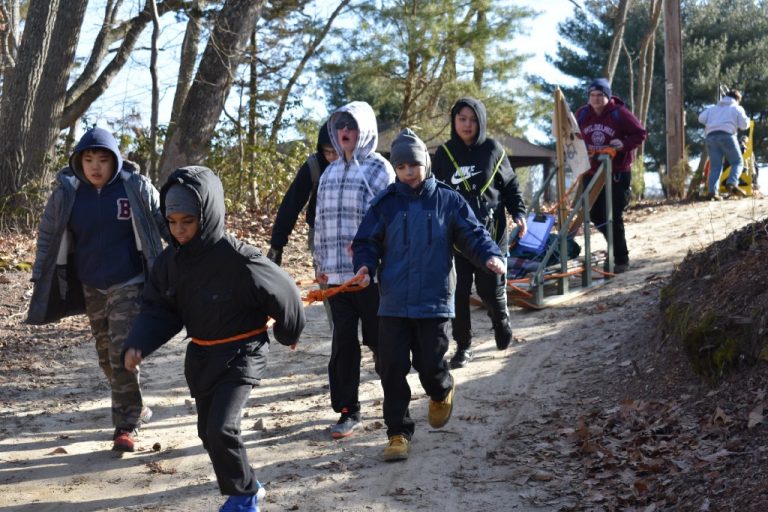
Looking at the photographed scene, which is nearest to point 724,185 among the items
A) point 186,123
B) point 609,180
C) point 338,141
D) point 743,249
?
point 609,180

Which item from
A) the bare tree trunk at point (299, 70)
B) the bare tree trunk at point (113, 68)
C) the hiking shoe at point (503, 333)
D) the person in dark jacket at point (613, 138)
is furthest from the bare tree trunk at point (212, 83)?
the hiking shoe at point (503, 333)

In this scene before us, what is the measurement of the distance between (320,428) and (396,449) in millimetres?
971

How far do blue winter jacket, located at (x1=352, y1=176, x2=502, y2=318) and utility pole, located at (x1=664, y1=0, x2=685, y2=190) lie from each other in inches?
574

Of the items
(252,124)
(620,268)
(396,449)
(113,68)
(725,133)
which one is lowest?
(396,449)

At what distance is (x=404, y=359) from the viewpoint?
600 centimetres

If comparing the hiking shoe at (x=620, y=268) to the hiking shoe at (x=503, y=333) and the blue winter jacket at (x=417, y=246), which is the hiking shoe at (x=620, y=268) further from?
the blue winter jacket at (x=417, y=246)

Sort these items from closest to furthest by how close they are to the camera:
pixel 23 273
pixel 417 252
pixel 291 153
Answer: pixel 417 252
pixel 23 273
pixel 291 153

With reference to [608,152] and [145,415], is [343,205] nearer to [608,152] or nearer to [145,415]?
[145,415]

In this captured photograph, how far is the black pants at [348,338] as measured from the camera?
21.3ft

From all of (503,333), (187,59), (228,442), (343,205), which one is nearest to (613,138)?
(503,333)

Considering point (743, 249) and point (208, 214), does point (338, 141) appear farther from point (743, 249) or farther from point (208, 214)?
point (743, 249)

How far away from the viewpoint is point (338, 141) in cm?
670

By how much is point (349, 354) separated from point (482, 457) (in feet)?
3.65

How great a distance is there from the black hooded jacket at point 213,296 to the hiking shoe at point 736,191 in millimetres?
13650
